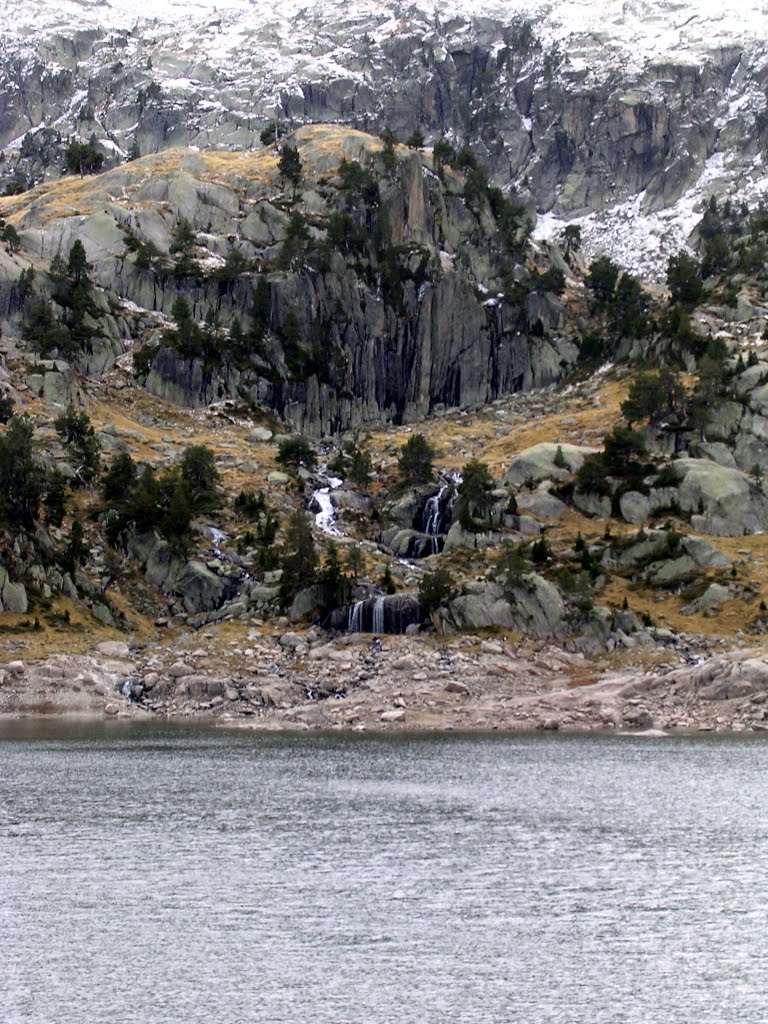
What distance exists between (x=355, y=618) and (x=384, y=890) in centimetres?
7125

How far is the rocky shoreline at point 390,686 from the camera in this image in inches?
3703

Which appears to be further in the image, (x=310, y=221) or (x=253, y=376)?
(x=310, y=221)

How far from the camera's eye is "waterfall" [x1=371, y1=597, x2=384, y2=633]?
4510 inches

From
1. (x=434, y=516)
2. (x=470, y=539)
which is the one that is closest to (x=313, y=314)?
(x=434, y=516)

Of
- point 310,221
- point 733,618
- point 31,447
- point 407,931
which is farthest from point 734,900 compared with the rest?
point 310,221

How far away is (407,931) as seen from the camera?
39406 mm

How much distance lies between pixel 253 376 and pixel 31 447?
52470 mm

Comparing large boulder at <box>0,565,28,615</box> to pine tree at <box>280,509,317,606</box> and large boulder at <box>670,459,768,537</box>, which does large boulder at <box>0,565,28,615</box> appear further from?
large boulder at <box>670,459,768,537</box>

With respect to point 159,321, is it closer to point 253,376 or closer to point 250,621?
point 253,376

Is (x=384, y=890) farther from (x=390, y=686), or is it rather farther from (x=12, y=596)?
(x=12, y=596)

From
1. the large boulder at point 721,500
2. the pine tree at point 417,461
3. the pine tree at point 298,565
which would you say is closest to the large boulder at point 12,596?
the pine tree at point 298,565

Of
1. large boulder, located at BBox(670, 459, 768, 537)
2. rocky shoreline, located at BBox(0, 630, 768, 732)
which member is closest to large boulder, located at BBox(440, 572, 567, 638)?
rocky shoreline, located at BBox(0, 630, 768, 732)

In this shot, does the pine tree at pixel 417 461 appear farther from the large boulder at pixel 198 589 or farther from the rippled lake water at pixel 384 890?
the rippled lake water at pixel 384 890

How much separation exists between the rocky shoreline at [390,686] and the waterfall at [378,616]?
2.36 metres
